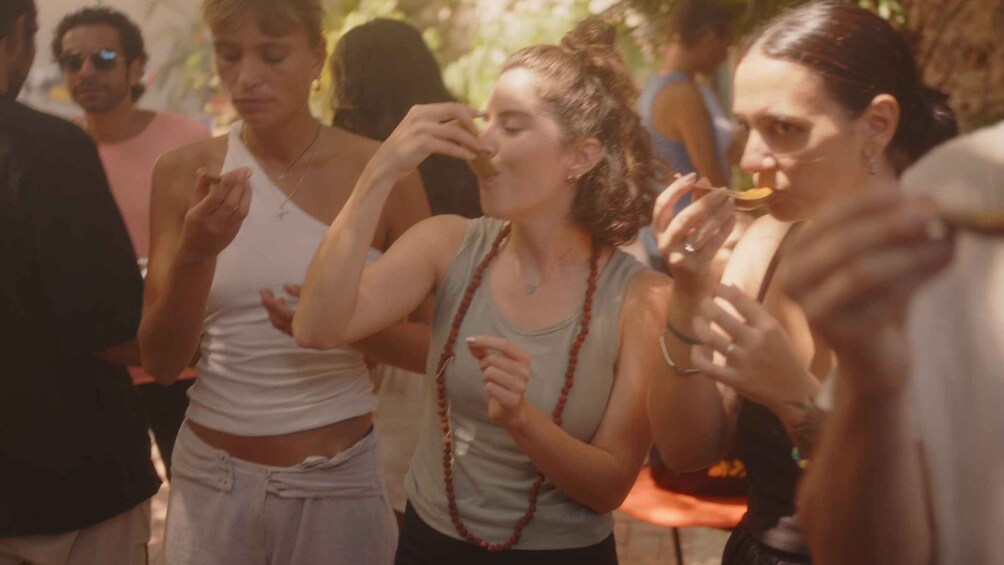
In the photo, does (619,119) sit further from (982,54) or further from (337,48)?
(982,54)

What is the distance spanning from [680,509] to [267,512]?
1.04 metres

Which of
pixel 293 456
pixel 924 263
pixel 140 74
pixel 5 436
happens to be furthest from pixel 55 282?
pixel 140 74

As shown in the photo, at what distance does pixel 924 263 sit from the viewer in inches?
34.1

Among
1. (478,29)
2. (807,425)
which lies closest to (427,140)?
(807,425)

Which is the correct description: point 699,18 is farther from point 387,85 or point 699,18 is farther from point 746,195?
point 746,195

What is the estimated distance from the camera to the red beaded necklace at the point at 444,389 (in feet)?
6.21

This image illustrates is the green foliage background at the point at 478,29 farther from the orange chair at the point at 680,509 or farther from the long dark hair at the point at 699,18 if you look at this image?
the orange chair at the point at 680,509

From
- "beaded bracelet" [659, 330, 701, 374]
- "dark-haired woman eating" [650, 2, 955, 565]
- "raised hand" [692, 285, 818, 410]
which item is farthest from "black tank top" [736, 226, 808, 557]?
"raised hand" [692, 285, 818, 410]

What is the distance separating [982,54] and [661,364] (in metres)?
2.39

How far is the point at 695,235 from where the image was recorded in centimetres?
163

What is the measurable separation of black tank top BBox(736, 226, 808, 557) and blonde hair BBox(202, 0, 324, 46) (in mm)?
1131

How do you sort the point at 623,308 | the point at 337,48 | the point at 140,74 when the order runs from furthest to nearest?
the point at 140,74, the point at 337,48, the point at 623,308

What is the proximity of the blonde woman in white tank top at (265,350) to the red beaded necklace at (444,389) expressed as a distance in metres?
0.33

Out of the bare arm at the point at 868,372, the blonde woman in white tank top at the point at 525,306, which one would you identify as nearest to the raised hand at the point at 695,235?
the blonde woman in white tank top at the point at 525,306
